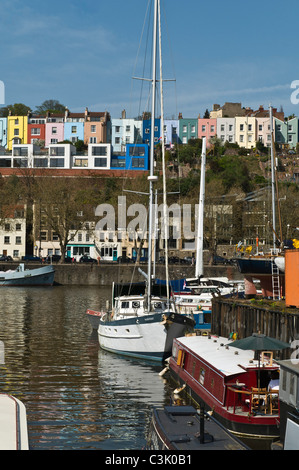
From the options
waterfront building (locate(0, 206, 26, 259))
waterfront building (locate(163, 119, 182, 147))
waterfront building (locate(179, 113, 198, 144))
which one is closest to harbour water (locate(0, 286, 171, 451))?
waterfront building (locate(0, 206, 26, 259))

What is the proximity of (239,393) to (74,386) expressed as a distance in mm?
10100

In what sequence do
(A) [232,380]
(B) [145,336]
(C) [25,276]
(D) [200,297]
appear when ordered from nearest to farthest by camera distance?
(A) [232,380] → (B) [145,336] → (D) [200,297] → (C) [25,276]

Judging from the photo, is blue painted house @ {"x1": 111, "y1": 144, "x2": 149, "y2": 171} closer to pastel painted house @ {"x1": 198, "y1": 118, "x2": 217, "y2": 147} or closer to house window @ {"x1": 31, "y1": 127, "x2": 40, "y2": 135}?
house window @ {"x1": 31, "y1": 127, "x2": 40, "y2": 135}

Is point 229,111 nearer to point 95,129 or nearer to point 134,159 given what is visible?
point 95,129

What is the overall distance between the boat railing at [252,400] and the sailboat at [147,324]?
11562 mm

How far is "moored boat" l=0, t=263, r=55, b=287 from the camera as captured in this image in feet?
294

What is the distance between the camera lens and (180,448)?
1474 centimetres

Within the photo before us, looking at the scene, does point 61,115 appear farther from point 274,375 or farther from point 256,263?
point 274,375

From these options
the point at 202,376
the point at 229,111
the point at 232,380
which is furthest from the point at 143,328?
the point at 229,111

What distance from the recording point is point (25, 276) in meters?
89.6

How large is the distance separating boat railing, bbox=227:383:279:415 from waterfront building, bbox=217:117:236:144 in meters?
146

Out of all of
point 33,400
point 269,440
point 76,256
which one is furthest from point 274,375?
point 76,256

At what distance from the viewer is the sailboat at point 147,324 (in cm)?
3403
